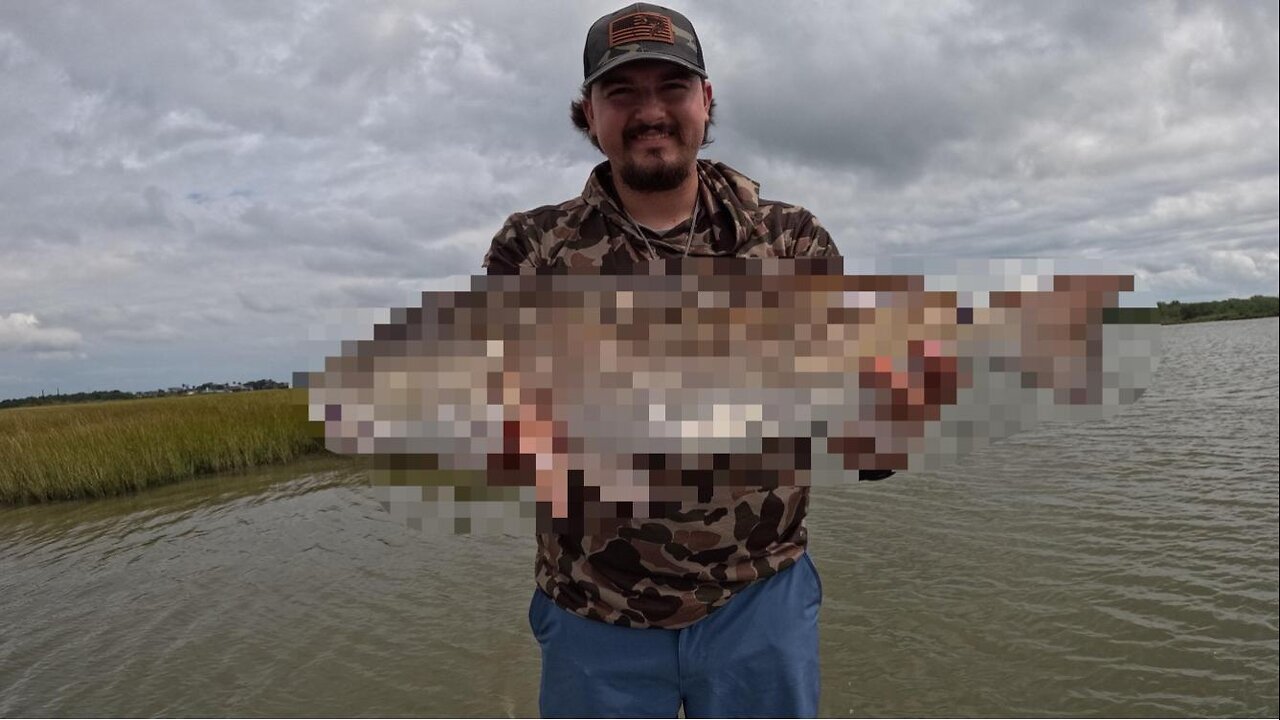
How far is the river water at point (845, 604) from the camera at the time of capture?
229 inches

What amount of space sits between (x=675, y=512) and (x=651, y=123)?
1314mm

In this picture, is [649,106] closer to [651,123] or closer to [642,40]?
[651,123]

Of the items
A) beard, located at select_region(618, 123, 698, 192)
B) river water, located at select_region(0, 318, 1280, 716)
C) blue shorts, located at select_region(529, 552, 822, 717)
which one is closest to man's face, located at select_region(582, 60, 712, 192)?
beard, located at select_region(618, 123, 698, 192)

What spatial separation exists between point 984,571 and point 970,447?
21.3 feet

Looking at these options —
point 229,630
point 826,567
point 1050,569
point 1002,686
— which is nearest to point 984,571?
point 1050,569

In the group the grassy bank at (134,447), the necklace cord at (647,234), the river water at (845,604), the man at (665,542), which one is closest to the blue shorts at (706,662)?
the man at (665,542)

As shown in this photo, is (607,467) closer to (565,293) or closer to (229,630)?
(565,293)

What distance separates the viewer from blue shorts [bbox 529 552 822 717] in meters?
2.33

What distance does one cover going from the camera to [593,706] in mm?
2377

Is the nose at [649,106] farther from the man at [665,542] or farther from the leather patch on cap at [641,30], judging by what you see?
the leather patch on cap at [641,30]

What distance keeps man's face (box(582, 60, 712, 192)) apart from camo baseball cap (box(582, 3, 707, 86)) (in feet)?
0.18

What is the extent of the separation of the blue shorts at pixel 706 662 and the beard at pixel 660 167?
139 centimetres

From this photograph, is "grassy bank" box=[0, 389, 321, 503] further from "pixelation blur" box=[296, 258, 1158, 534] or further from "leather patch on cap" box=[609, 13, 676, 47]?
"leather patch on cap" box=[609, 13, 676, 47]

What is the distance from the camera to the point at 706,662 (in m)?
2.33
